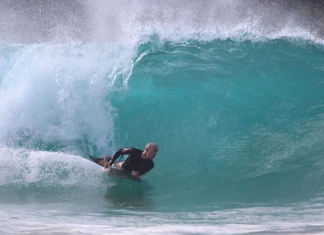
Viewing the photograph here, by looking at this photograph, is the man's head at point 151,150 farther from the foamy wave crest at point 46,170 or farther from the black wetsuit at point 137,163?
the foamy wave crest at point 46,170

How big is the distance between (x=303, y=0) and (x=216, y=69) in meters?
10.7

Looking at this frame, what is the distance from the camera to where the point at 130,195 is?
598 centimetres

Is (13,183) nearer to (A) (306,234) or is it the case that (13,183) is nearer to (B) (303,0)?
(A) (306,234)

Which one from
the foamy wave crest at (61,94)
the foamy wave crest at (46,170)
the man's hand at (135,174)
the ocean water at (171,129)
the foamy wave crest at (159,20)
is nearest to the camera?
the ocean water at (171,129)

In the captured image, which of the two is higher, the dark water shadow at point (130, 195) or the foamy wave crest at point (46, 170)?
the foamy wave crest at point (46, 170)

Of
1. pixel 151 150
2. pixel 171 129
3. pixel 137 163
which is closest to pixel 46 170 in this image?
pixel 137 163

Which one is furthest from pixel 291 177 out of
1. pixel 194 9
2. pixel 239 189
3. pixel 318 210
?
pixel 194 9

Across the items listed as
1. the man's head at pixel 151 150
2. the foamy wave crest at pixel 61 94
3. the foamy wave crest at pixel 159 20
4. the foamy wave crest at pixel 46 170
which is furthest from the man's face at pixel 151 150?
the foamy wave crest at pixel 159 20

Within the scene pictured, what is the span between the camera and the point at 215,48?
9320 mm

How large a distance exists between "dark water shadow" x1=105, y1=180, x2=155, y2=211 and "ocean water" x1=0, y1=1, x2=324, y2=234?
0.02m

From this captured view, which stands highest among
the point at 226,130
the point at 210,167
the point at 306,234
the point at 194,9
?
the point at 194,9

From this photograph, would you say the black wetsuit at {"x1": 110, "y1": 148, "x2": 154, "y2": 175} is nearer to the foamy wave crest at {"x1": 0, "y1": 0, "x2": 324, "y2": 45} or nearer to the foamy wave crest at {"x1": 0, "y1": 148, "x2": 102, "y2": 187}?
the foamy wave crest at {"x1": 0, "y1": 148, "x2": 102, "y2": 187}

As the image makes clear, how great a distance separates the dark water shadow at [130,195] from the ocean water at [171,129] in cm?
2

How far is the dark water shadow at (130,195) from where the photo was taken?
17.6ft
